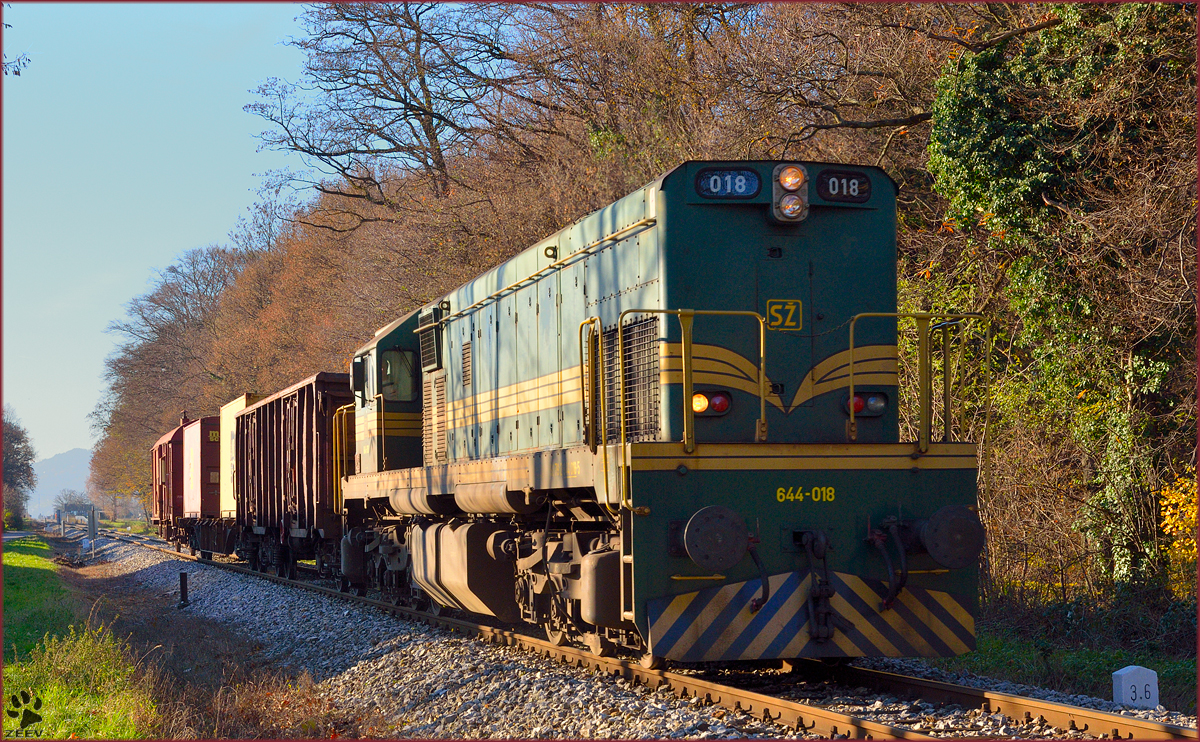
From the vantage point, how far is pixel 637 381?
7574 millimetres

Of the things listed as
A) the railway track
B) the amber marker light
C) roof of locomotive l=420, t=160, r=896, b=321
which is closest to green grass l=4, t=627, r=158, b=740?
the railway track

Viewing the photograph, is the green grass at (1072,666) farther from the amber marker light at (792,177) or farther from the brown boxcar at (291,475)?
the brown boxcar at (291,475)

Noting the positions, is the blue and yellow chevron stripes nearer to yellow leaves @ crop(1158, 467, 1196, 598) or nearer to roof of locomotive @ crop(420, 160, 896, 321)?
roof of locomotive @ crop(420, 160, 896, 321)

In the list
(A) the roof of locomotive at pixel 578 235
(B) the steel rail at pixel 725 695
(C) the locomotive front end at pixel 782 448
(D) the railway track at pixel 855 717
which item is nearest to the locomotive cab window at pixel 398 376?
(A) the roof of locomotive at pixel 578 235

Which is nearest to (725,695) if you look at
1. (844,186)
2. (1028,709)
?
(1028,709)

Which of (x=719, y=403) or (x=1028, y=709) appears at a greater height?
(x=719, y=403)

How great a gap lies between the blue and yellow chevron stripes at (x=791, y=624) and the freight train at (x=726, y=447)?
0.04 feet

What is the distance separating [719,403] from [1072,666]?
13.1 ft

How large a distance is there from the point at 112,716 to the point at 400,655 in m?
2.88

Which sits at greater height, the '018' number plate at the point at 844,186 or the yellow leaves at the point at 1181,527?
the '018' number plate at the point at 844,186

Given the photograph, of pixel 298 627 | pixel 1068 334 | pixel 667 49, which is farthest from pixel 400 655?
pixel 667 49

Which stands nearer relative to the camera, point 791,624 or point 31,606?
point 791,624

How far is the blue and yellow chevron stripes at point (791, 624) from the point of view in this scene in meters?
6.47

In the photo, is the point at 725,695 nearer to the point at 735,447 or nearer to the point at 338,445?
the point at 735,447
